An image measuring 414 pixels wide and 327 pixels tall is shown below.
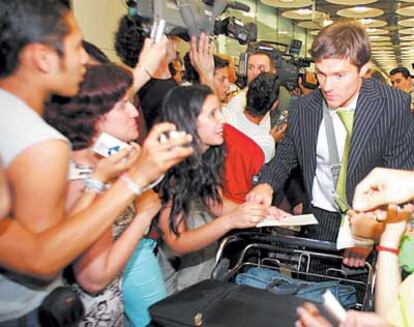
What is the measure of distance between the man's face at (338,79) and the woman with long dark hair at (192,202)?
42cm

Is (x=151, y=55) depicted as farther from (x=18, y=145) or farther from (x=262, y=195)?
(x=18, y=145)

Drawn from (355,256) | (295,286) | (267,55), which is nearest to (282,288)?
(295,286)

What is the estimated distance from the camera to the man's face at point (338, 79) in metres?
1.65

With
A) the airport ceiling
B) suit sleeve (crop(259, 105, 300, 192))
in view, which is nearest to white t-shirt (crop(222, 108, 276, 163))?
suit sleeve (crop(259, 105, 300, 192))

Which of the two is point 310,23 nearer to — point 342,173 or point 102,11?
point 102,11

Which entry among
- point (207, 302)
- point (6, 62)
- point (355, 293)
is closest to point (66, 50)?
point (6, 62)

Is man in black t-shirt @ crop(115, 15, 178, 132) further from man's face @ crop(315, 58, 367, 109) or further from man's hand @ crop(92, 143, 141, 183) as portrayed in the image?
man's hand @ crop(92, 143, 141, 183)

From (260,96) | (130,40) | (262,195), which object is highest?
(130,40)

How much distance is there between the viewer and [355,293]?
1.47 metres

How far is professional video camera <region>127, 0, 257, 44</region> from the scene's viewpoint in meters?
1.62

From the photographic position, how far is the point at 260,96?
2355 mm

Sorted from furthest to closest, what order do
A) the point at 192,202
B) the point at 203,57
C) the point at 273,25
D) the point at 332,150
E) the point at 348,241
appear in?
the point at 273,25 < the point at 203,57 < the point at 332,150 < the point at 192,202 < the point at 348,241

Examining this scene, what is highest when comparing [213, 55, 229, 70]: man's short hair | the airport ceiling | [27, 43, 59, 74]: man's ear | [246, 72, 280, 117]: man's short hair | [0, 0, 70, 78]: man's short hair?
the airport ceiling

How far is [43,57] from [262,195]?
36.2 inches
